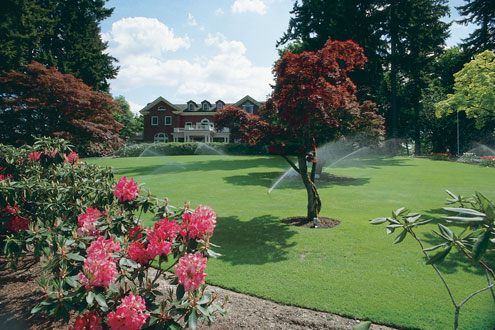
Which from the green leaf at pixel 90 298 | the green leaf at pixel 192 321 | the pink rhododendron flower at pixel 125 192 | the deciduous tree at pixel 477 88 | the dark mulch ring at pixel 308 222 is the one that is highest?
the deciduous tree at pixel 477 88

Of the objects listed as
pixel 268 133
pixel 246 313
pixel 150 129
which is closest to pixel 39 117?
pixel 268 133

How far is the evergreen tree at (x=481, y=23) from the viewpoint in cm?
3222

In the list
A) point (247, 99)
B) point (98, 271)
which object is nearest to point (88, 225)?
point (98, 271)

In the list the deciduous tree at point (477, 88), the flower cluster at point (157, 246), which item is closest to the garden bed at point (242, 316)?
the flower cluster at point (157, 246)

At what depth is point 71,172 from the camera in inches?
193

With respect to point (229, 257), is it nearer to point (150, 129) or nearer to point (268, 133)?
point (268, 133)

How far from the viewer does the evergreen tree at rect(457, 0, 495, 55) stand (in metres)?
32.2

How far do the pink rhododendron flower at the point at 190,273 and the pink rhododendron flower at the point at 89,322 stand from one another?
25.3 inches

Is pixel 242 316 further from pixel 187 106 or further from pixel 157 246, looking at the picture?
pixel 187 106

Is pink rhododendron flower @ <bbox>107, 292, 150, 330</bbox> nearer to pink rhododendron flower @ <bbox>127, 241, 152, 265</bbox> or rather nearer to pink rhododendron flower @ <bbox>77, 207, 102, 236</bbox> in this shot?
pink rhododendron flower @ <bbox>127, 241, 152, 265</bbox>

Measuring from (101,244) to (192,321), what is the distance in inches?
34.9

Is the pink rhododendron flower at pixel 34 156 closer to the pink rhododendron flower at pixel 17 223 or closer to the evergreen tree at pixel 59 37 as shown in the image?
the pink rhododendron flower at pixel 17 223

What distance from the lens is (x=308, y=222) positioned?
26.9 ft

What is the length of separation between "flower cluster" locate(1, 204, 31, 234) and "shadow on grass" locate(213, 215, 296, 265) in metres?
3.16
